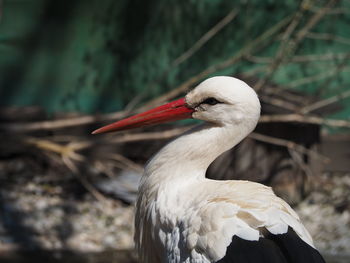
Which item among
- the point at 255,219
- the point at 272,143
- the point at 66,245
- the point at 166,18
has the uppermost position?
the point at 166,18

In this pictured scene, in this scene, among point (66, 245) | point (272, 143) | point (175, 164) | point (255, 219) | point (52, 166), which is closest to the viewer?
point (255, 219)

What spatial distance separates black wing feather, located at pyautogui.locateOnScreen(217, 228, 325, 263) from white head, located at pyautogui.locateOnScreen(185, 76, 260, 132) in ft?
2.01

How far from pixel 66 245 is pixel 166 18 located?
218 centimetres

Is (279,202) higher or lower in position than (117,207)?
higher

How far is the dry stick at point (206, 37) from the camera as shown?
6.09m

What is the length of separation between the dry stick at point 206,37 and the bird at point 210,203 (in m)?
2.61

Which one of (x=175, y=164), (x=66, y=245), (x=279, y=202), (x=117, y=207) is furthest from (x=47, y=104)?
(x=279, y=202)

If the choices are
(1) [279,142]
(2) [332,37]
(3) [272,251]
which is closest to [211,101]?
(3) [272,251]

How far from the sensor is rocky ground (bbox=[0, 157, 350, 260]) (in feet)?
17.5

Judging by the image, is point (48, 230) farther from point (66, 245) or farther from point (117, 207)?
point (117, 207)

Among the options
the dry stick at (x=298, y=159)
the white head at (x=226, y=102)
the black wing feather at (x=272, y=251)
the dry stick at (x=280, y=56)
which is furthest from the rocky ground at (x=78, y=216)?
the black wing feather at (x=272, y=251)

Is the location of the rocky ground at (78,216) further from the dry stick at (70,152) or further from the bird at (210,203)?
the bird at (210,203)

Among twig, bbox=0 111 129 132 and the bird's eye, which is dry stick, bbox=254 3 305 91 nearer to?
twig, bbox=0 111 129 132

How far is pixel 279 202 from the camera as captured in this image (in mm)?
3109
